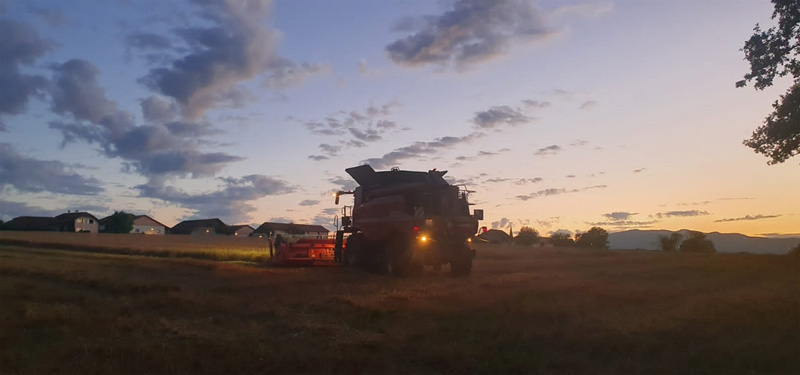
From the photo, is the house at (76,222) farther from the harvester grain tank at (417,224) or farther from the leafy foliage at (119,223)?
the harvester grain tank at (417,224)

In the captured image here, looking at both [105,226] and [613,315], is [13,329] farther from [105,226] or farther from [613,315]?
[105,226]

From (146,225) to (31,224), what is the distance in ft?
66.6

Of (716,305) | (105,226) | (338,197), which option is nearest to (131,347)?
(716,305)

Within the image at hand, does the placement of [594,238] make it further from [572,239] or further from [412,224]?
[412,224]

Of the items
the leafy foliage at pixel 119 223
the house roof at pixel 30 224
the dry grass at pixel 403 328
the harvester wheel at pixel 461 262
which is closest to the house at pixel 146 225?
the leafy foliage at pixel 119 223

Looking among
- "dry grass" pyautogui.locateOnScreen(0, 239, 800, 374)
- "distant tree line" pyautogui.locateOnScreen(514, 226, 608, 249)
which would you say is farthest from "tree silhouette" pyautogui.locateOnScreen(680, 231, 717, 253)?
"dry grass" pyautogui.locateOnScreen(0, 239, 800, 374)

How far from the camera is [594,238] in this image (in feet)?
325

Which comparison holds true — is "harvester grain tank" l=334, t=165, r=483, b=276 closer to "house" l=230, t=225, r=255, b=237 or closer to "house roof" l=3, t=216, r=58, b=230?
"house" l=230, t=225, r=255, b=237

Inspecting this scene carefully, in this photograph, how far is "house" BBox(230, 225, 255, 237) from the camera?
381 feet

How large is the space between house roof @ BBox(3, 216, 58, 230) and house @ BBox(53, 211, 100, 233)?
3.52 ft

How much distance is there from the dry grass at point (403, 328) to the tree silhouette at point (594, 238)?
84416 mm

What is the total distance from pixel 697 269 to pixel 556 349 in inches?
699

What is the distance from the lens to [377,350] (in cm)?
852

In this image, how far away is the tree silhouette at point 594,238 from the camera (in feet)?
320
